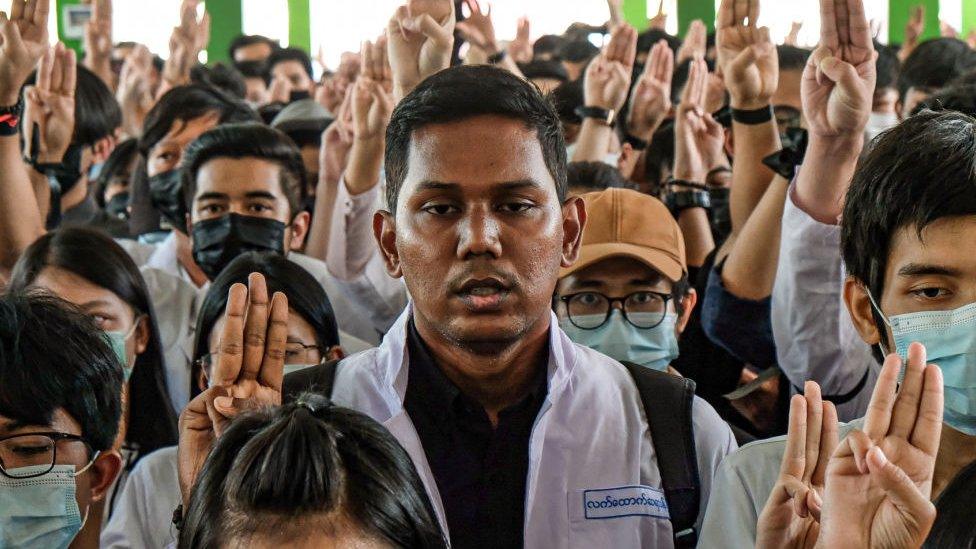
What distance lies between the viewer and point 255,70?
9.67 m

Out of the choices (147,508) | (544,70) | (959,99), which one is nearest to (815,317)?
(959,99)

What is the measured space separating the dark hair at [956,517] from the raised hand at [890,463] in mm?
154

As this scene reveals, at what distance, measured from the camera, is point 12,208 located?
3.58m

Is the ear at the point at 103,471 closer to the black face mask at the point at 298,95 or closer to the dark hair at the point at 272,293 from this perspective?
the dark hair at the point at 272,293

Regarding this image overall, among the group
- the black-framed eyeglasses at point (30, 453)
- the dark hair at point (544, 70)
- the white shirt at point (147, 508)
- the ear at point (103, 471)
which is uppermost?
the dark hair at point (544, 70)

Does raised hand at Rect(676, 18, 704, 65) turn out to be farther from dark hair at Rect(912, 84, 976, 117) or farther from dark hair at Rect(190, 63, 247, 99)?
dark hair at Rect(912, 84, 976, 117)

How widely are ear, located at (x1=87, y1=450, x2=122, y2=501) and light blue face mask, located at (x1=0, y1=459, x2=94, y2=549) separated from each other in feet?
0.22

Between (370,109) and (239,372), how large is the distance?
78.0 inches

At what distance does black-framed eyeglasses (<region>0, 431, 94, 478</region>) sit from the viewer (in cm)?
239

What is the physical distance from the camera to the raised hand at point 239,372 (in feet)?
6.45

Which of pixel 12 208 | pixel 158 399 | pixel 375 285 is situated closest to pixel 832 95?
pixel 375 285

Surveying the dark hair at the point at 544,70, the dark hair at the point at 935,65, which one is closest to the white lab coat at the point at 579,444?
the dark hair at the point at 935,65

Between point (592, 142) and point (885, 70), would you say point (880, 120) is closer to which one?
point (885, 70)

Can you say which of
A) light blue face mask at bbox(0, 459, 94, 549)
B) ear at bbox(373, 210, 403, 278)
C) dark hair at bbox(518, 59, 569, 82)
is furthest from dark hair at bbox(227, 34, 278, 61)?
ear at bbox(373, 210, 403, 278)
